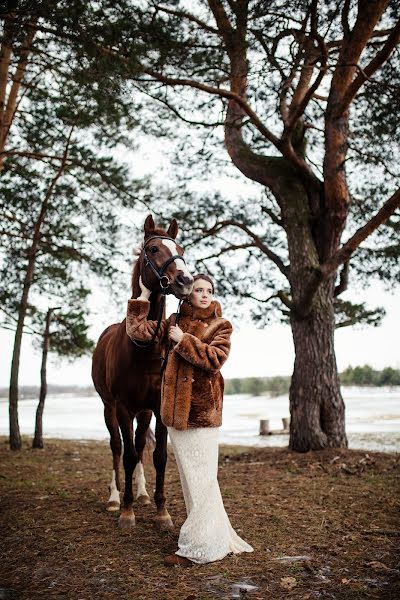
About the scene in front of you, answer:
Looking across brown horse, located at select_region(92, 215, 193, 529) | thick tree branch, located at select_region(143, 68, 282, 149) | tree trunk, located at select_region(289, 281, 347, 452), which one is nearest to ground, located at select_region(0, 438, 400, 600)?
brown horse, located at select_region(92, 215, 193, 529)

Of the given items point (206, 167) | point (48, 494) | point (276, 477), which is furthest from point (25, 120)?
point (276, 477)

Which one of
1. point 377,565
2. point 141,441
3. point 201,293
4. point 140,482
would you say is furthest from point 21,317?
point 377,565

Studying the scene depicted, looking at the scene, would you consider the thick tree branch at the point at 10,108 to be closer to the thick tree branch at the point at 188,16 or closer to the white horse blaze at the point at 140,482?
the thick tree branch at the point at 188,16

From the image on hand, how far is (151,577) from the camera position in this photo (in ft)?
11.4

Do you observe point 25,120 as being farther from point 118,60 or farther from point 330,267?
point 330,267

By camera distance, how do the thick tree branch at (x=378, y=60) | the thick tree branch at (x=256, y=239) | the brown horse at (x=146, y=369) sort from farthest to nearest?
the thick tree branch at (x=256, y=239) < the thick tree branch at (x=378, y=60) < the brown horse at (x=146, y=369)

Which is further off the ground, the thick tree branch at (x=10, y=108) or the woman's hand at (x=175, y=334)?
the thick tree branch at (x=10, y=108)

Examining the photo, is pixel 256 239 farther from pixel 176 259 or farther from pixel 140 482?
pixel 176 259

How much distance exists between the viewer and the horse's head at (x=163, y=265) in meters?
3.85

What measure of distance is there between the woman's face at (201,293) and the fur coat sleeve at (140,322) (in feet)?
1.41

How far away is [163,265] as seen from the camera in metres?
4.05

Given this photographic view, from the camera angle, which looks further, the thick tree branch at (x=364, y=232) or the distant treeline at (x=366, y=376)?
the distant treeline at (x=366, y=376)

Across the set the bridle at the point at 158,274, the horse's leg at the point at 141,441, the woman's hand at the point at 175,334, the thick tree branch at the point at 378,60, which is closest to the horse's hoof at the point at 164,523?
the horse's leg at the point at 141,441

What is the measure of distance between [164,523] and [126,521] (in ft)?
1.17
